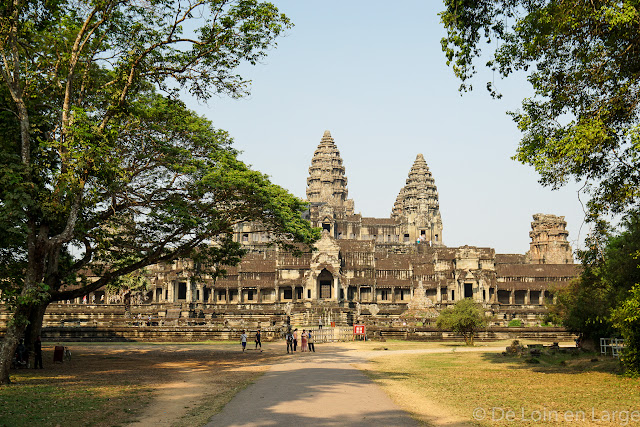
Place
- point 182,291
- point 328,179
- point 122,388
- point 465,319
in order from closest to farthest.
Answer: point 122,388, point 465,319, point 182,291, point 328,179

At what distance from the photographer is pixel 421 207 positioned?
121 meters

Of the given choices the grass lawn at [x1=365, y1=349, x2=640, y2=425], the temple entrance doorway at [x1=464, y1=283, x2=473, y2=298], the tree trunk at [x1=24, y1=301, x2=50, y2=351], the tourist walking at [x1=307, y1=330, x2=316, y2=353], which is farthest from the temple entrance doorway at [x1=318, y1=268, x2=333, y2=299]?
the tree trunk at [x1=24, y1=301, x2=50, y2=351]

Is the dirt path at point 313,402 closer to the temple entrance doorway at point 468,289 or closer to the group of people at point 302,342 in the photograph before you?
the group of people at point 302,342

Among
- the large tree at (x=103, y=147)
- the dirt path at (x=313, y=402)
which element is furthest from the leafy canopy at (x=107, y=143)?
the dirt path at (x=313, y=402)

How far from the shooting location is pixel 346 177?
12075 centimetres

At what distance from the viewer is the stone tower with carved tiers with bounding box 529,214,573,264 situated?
3821 inches

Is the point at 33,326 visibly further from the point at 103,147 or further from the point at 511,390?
the point at 511,390

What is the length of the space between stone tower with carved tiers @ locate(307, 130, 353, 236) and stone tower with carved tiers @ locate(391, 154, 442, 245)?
41.8ft

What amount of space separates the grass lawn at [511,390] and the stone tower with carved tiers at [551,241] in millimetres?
75806

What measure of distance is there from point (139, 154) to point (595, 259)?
63.0ft

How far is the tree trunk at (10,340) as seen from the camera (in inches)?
693

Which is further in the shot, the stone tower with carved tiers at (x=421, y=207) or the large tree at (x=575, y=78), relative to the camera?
the stone tower with carved tiers at (x=421, y=207)

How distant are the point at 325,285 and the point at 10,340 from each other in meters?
56.9

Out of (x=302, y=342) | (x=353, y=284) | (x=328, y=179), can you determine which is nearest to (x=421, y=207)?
(x=328, y=179)
